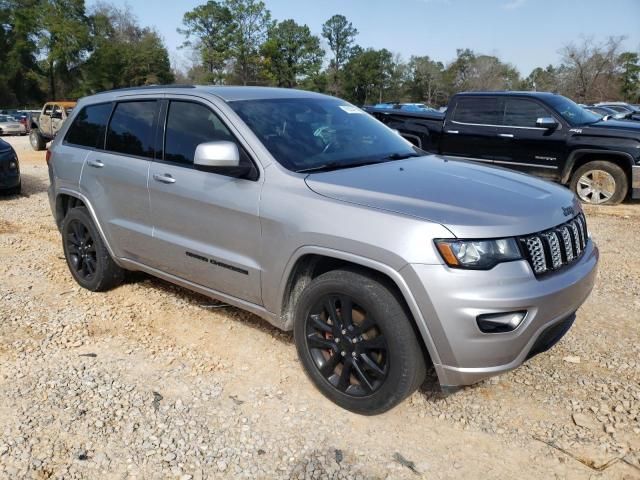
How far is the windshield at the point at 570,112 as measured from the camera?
8.70 metres

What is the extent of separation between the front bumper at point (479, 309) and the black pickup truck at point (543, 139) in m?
6.58

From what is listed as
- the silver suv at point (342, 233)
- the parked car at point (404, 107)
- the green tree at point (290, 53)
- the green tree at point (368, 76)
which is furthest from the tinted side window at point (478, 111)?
the green tree at point (368, 76)

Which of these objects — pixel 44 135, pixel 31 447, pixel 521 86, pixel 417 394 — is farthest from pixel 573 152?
pixel 521 86

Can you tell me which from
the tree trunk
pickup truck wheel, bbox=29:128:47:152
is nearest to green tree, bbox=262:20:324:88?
the tree trunk

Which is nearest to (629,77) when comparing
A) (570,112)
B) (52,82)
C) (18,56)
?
(570,112)

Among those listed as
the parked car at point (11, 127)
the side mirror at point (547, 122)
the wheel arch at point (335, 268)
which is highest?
the side mirror at point (547, 122)

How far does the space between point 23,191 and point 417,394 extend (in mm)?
9605

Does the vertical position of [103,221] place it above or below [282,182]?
below

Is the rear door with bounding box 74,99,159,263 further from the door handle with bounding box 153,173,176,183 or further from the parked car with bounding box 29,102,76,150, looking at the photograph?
the parked car with bounding box 29,102,76,150

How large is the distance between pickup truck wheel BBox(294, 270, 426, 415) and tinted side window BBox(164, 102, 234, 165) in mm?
1289

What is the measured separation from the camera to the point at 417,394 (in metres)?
3.22

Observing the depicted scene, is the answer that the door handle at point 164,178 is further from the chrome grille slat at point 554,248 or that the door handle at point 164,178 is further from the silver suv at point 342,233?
the chrome grille slat at point 554,248

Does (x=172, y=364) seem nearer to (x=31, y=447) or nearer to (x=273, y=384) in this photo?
(x=273, y=384)

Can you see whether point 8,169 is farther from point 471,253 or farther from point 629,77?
point 629,77
